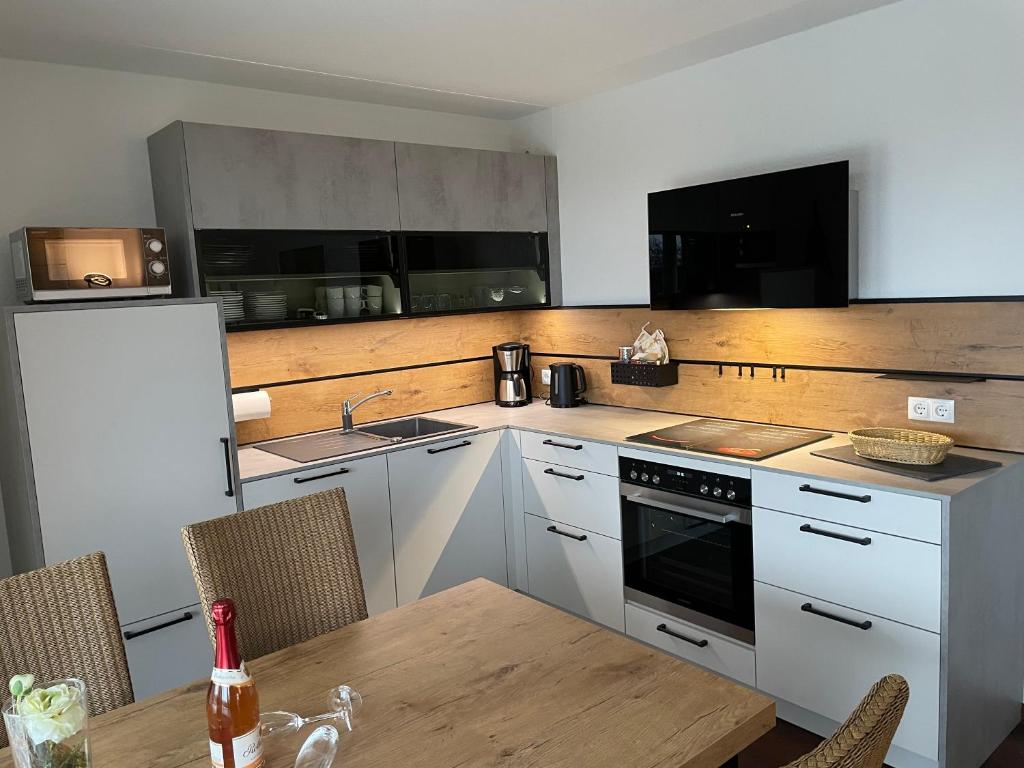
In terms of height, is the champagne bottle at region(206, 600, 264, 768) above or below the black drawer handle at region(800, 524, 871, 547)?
above

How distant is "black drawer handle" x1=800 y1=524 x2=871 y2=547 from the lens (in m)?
2.39

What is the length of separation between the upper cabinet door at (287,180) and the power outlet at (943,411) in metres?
2.30

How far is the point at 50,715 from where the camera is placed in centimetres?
109

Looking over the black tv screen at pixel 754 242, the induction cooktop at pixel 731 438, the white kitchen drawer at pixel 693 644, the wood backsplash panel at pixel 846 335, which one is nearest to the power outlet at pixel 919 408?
the wood backsplash panel at pixel 846 335

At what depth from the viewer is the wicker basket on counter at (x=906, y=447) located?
2.44 meters

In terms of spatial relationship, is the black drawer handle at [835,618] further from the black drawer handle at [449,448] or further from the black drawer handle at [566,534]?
the black drawer handle at [449,448]

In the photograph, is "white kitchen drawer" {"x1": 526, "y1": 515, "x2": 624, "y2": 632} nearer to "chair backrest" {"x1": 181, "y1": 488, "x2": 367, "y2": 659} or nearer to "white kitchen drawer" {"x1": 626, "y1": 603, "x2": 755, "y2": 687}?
"white kitchen drawer" {"x1": 626, "y1": 603, "x2": 755, "y2": 687}

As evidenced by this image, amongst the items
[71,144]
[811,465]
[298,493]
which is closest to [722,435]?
[811,465]

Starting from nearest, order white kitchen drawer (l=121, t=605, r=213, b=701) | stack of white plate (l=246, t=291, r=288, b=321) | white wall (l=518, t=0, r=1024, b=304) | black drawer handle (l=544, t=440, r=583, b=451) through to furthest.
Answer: white wall (l=518, t=0, r=1024, b=304) < white kitchen drawer (l=121, t=605, r=213, b=701) < stack of white plate (l=246, t=291, r=288, b=321) < black drawer handle (l=544, t=440, r=583, b=451)

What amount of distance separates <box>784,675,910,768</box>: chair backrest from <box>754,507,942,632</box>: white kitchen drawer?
5.06ft

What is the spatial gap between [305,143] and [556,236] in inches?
57.0

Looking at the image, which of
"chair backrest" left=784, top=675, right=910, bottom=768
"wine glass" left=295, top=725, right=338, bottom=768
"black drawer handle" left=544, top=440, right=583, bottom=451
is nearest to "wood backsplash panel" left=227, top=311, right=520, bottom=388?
"black drawer handle" left=544, top=440, right=583, bottom=451

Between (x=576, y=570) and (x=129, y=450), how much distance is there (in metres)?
1.85

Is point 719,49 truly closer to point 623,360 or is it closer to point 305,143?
point 623,360
